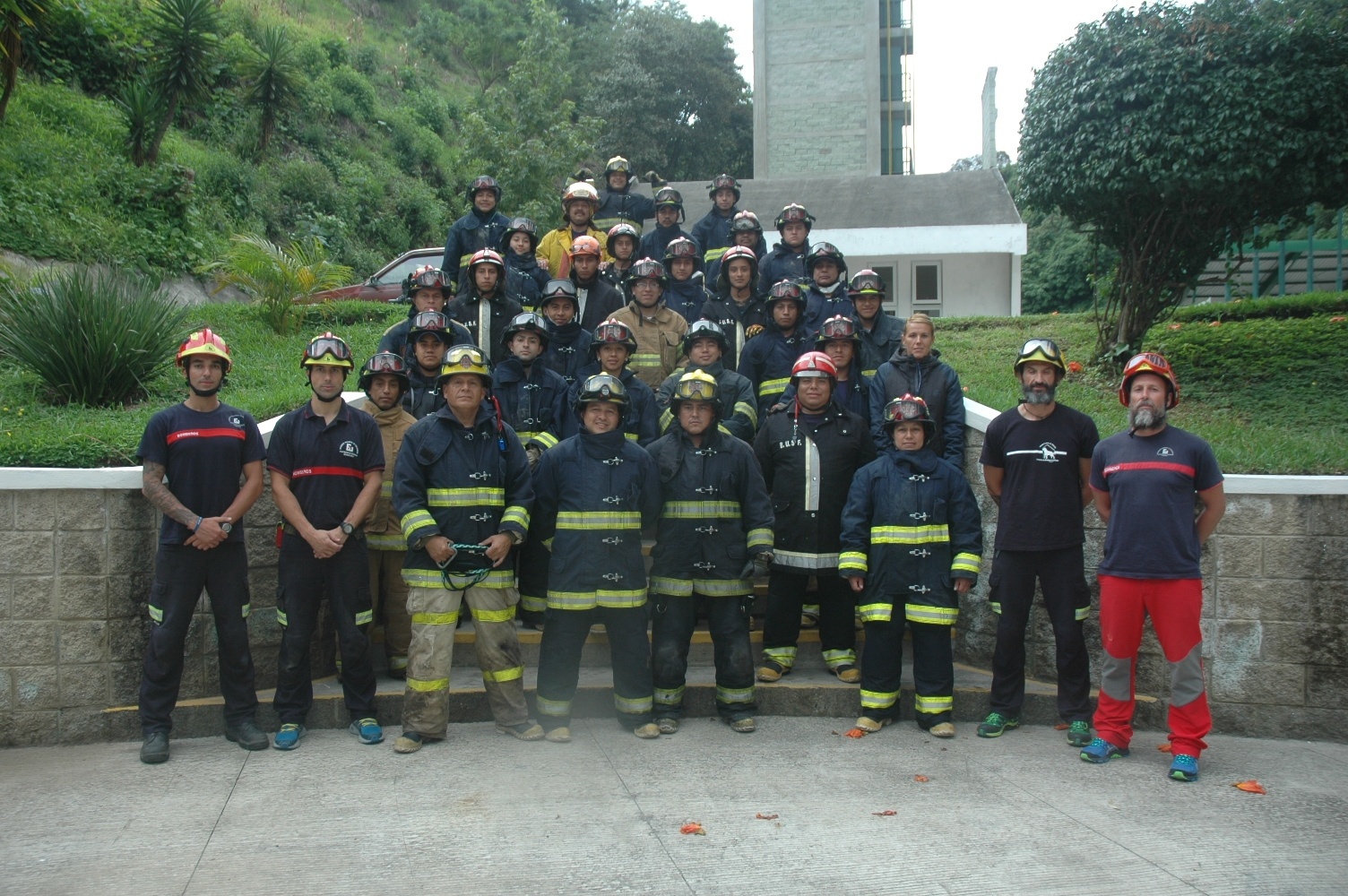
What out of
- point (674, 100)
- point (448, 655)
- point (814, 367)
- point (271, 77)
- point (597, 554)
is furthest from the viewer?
point (674, 100)

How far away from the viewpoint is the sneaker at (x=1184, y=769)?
5477mm

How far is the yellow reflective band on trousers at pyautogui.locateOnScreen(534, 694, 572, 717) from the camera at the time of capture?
610 centimetres

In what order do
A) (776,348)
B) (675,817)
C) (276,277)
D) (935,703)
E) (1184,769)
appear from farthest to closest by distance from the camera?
(276,277), (776,348), (935,703), (1184,769), (675,817)

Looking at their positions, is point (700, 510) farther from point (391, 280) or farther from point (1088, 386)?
point (391, 280)

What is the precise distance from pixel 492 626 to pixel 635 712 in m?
0.96

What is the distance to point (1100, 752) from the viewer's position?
19.0 ft

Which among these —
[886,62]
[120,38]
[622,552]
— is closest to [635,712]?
[622,552]

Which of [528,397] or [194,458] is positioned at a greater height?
[528,397]

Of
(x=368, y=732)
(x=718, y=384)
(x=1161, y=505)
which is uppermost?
(x=718, y=384)

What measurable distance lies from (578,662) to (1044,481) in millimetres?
2866

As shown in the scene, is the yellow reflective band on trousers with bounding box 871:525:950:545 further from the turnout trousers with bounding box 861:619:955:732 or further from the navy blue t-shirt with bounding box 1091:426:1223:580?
the navy blue t-shirt with bounding box 1091:426:1223:580

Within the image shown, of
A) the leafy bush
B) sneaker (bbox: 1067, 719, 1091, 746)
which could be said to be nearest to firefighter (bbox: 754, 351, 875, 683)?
sneaker (bbox: 1067, 719, 1091, 746)

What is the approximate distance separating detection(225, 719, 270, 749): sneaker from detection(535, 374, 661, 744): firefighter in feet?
4.99

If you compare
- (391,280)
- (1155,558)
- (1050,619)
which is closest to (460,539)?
(1050,619)
